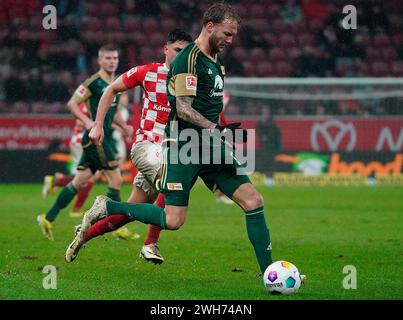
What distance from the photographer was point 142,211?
7711 millimetres

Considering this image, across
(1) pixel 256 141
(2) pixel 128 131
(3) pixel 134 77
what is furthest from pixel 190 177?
(1) pixel 256 141

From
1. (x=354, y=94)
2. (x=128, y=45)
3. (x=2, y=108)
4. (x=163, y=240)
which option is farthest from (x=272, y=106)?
(x=163, y=240)

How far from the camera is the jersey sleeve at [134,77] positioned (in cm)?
850

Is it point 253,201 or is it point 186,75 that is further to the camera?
point 253,201

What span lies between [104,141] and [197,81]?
464cm

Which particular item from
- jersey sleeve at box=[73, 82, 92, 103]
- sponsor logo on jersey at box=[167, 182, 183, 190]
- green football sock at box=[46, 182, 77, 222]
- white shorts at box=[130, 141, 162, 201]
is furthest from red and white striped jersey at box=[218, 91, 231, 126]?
green football sock at box=[46, 182, 77, 222]

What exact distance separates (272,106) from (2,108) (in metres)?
6.36

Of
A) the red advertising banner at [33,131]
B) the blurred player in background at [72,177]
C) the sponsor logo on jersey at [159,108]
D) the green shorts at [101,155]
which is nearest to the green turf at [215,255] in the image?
the blurred player in background at [72,177]

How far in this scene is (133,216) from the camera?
7797 mm

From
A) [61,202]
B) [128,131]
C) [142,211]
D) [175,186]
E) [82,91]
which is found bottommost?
[142,211]

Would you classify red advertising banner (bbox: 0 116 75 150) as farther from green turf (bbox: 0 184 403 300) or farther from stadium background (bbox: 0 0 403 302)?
green turf (bbox: 0 184 403 300)

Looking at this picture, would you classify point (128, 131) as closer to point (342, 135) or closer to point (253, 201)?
point (253, 201)

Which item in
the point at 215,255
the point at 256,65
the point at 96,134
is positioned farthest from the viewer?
the point at 256,65

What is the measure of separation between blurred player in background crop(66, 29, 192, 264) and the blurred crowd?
44.4 feet
